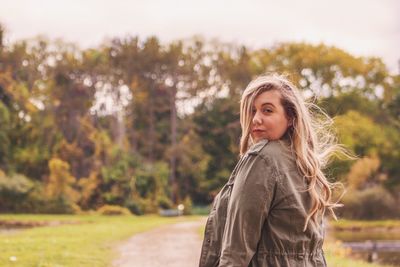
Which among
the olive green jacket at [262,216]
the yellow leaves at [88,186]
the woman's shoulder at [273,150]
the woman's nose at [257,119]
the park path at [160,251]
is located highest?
the woman's nose at [257,119]

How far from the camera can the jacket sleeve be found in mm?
2143

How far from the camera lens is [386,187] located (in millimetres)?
35469

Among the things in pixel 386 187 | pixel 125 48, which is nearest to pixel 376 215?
pixel 386 187

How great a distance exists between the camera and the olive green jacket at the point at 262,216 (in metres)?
2.15

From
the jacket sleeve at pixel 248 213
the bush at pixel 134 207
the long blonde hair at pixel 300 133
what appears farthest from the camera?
the bush at pixel 134 207

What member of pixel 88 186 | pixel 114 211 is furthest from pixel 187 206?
pixel 88 186

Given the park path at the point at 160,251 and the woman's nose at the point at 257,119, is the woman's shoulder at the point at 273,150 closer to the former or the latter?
the woman's nose at the point at 257,119

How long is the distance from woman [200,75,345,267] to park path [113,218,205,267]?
7.04 m

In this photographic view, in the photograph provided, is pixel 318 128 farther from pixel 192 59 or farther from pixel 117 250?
pixel 192 59

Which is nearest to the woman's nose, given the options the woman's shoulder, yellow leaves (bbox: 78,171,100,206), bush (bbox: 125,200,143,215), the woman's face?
the woman's face

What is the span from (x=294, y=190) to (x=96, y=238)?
12.1 meters

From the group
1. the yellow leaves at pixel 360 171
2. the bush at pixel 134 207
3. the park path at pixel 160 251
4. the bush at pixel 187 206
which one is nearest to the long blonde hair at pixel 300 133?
the park path at pixel 160 251

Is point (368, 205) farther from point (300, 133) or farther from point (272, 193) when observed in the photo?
point (272, 193)

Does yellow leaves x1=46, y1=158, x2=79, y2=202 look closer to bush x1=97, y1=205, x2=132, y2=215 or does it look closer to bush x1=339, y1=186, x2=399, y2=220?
bush x1=97, y1=205, x2=132, y2=215
